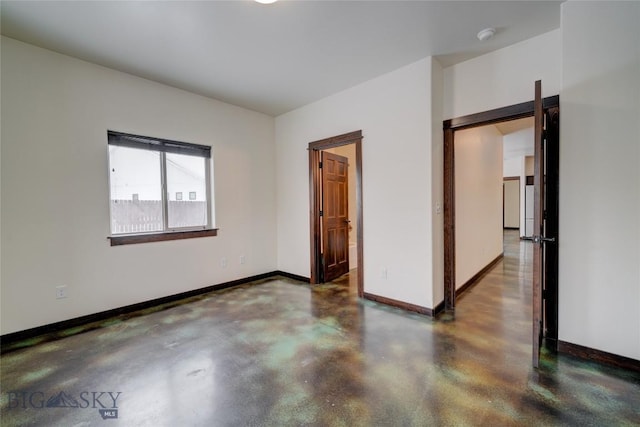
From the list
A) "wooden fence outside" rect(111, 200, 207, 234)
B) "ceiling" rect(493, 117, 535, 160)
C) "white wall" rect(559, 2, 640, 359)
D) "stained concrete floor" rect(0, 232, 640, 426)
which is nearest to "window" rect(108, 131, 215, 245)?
"wooden fence outside" rect(111, 200, 207, 234)

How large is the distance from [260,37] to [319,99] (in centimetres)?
158

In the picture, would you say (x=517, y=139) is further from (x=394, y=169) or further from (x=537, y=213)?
(x=537, y=213)

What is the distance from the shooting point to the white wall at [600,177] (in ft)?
6.40

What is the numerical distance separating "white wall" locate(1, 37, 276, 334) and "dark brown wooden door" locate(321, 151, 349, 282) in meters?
1.59

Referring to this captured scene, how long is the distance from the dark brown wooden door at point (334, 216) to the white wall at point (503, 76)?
1.89m

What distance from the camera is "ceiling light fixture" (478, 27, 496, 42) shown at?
7.92 ft

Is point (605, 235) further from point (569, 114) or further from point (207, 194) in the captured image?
point (207, 194)

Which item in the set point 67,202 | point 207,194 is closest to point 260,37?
point 207,194

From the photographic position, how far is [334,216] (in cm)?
453

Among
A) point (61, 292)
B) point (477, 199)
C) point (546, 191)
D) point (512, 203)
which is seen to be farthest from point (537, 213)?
point (512, 203)

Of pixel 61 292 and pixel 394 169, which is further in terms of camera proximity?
pixel 394 169

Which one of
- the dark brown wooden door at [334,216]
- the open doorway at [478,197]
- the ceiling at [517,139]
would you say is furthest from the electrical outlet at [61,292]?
the ceiling at [517,139]

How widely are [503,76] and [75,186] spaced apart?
4.46 meters

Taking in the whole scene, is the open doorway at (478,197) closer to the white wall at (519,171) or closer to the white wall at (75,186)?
the white wall at (519,171)
